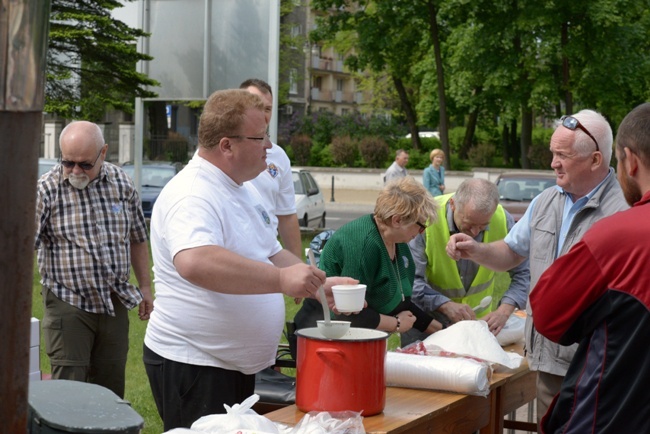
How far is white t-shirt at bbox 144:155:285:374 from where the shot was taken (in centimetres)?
330

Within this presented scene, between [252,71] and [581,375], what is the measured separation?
1058 cm

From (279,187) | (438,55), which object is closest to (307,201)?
(438,55)

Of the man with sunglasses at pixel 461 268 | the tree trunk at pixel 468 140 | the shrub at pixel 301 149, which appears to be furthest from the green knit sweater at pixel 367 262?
the tree trunk at pixel 468 140

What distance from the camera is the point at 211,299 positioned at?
3.36 m

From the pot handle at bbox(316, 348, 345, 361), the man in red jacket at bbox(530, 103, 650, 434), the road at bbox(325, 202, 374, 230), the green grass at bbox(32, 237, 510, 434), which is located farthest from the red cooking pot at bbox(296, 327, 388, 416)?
the road at bbox(325, 202, 374, 230)

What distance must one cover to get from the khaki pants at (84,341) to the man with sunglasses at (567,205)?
234 cm

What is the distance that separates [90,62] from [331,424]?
50.7 feet

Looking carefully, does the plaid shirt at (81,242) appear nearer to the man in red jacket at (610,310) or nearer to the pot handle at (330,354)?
the pot handle at (330,354)

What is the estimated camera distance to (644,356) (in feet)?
8.73

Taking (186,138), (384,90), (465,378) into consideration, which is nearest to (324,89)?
(384,90)

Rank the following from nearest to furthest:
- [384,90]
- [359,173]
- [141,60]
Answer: [141,60] < [359,173] < [384,90]

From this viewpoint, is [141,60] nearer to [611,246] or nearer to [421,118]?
[611,246]

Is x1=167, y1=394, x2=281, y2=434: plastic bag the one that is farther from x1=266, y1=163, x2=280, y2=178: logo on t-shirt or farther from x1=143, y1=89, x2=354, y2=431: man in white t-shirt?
x1=266, y1=163, x2=280, y2=178: logo on t-shirt

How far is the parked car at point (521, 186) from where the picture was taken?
17.9 m
